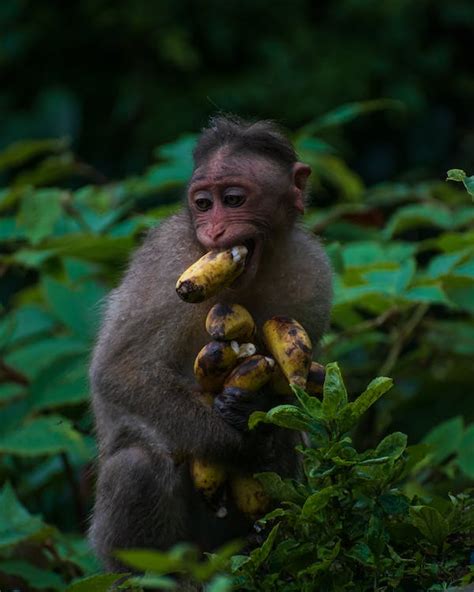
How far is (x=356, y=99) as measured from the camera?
36.9 ft

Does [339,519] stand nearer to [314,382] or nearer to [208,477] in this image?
[314,382]

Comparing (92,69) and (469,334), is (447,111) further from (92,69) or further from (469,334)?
(469,334)

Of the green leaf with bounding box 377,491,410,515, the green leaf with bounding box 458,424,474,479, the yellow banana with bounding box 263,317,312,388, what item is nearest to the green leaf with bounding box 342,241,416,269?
the green leaf with bounding box 458,424,474,479

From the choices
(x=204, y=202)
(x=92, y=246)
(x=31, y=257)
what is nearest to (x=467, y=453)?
(x=204, y=202)

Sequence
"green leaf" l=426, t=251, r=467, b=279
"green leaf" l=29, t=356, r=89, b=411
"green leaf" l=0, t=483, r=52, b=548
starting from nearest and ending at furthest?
1. "green leaf" l=0, t=483, r=52, b=548
2. "green leaf" l=426, t=251, r=467, b=279
3. "green leaf" l=29, t=356, r=89, b=411

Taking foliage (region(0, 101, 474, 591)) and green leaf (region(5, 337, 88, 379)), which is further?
green leaf (region(5, 337, 88, 379))

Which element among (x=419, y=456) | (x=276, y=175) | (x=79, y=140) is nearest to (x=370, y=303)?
(x=276, y=175)

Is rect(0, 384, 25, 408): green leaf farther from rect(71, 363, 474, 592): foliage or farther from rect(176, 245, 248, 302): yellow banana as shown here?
rect(71, 363, 474, 592): foliage

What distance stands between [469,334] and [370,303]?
0.92 metres

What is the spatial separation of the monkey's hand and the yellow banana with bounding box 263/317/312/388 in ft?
0.52

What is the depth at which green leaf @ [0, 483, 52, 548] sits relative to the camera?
4727mm

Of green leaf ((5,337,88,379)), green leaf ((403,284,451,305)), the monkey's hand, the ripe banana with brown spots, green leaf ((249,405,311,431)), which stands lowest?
green leaf ((5,337,88,379))

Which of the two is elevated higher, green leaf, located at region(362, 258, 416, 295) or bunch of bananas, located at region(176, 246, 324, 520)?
bunch of bananas, located at region(176, 246, 324, 520)

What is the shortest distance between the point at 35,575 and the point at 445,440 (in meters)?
1.66
